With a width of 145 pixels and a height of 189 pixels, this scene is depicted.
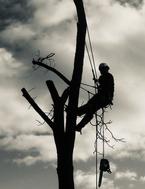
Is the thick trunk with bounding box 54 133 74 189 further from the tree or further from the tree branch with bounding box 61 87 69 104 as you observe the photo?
the tree branch with bounding box 61 87 69 104

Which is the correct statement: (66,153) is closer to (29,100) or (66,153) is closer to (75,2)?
(29,100)

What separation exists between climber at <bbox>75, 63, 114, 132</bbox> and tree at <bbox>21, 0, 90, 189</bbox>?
0.51m

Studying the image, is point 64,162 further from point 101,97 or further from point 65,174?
point 101,97

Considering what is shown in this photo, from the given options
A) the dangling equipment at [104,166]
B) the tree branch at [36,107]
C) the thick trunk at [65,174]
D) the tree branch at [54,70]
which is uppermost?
the tree branch at [54,70]

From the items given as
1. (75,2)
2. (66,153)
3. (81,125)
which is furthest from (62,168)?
(75,2)

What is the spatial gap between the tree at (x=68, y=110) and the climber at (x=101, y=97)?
20.2 inches

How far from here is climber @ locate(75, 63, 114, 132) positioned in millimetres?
6963

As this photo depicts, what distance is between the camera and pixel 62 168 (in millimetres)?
5727

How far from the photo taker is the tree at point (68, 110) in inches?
226

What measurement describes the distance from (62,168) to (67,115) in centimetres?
103

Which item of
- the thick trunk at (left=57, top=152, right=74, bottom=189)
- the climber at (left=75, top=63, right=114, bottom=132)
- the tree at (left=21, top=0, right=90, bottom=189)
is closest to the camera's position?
the thick trunk at (left=57, top=152, right=74, bottom=189)

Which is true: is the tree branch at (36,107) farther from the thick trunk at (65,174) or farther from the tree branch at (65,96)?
the thick trunk at (65,174)

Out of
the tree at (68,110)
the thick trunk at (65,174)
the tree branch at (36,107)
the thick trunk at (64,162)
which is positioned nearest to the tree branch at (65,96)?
the tree at (68,110)

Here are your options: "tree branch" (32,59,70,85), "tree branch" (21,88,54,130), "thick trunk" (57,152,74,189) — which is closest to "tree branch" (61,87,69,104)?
"tree branch" (32,59,70,85)
